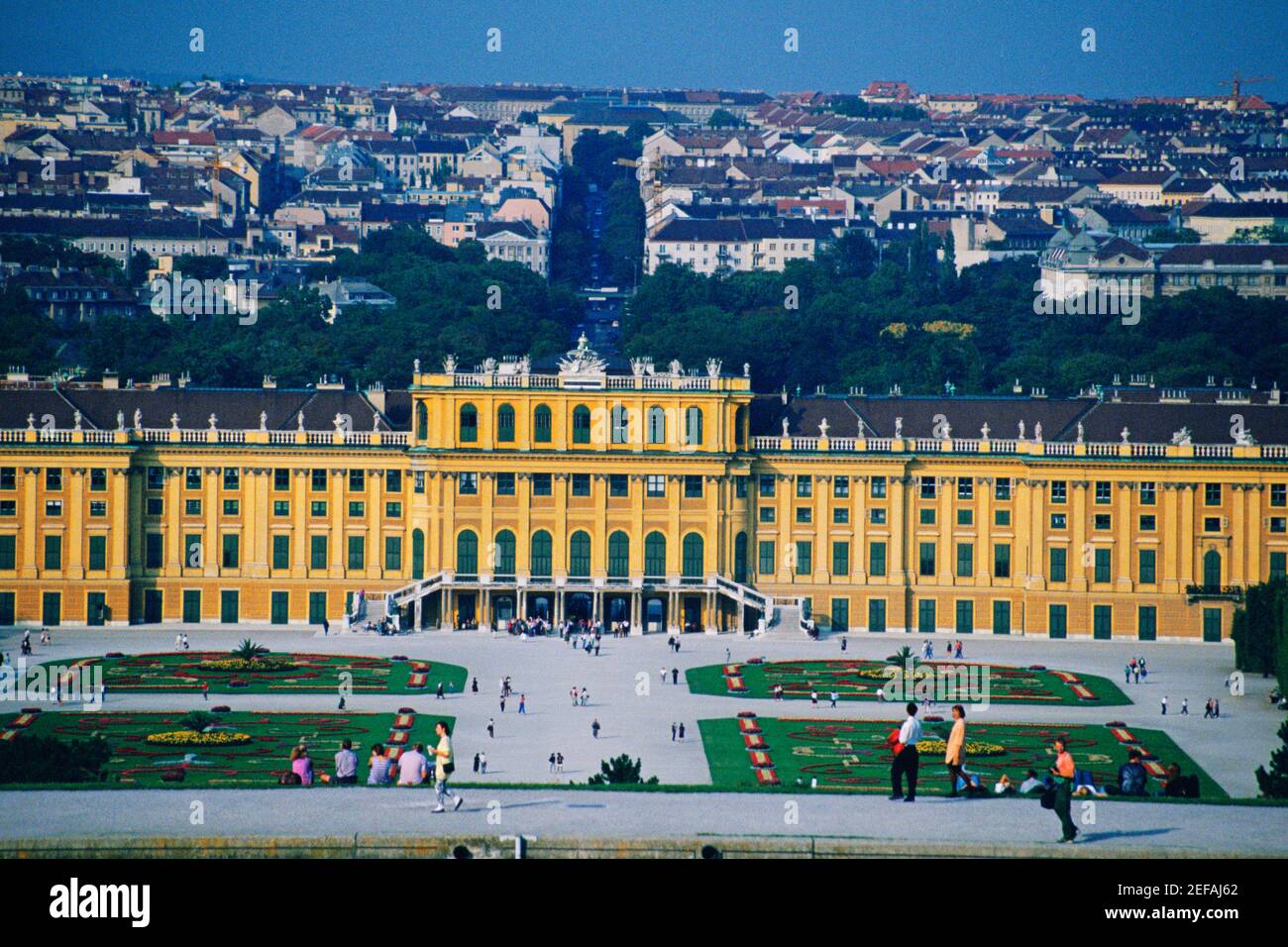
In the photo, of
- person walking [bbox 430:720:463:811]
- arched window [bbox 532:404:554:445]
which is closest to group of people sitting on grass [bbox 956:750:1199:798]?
person walking [bbox 430:720:463:811]

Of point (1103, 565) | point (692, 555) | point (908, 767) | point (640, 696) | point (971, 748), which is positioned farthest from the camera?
point (692, 555)

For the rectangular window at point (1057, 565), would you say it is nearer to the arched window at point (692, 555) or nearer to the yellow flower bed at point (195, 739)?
the arched window at point (692, 555)

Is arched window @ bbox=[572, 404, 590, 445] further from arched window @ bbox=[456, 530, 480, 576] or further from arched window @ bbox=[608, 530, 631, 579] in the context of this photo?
arched window @ bbox=[456, 530, 480, 576]

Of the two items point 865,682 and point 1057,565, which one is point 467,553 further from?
point 1057,565

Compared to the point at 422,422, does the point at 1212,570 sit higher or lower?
lower

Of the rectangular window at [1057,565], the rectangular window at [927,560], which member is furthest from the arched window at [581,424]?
the rectangular window at [1057,565]

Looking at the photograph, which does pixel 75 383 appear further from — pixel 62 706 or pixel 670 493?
pixel 62 706

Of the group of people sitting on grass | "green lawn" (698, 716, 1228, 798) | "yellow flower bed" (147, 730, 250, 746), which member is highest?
the group of people sitting on grass

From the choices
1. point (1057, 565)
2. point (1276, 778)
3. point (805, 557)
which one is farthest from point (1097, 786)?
point (805, 557)
